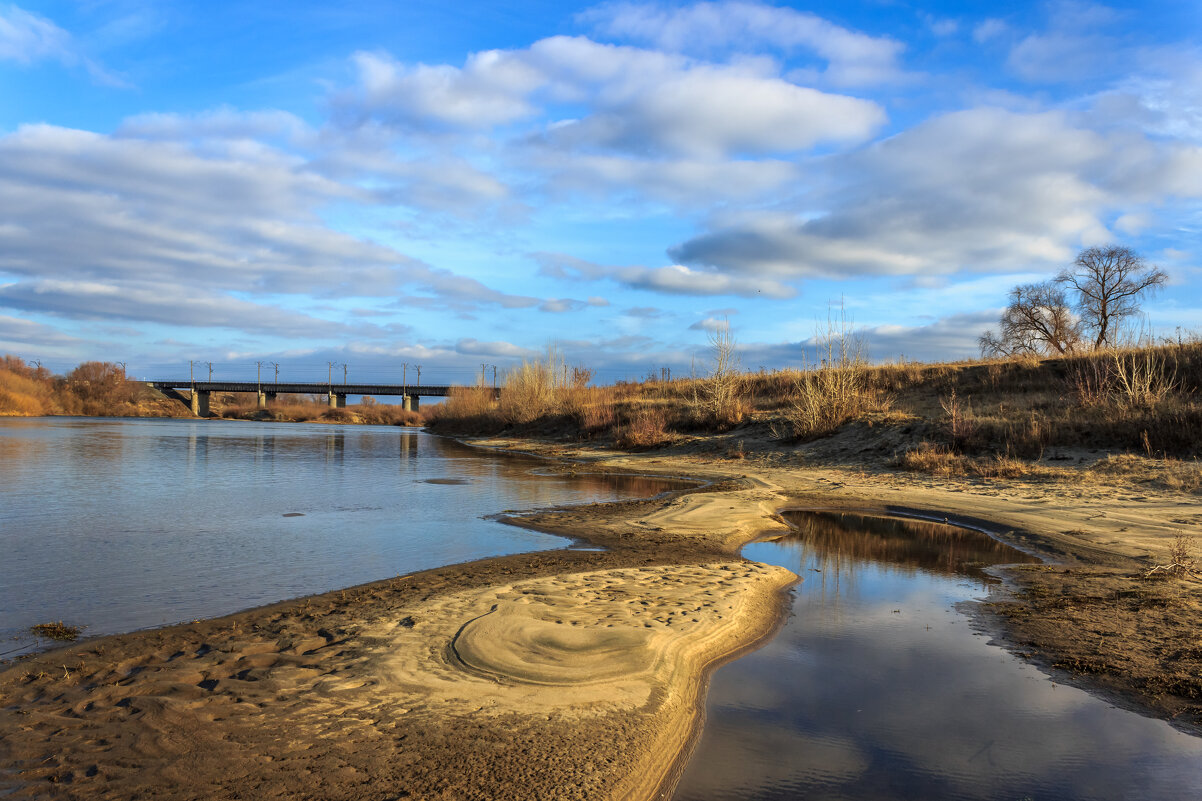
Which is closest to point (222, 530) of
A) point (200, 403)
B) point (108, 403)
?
point (108, 403)

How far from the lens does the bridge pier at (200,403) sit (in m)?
101

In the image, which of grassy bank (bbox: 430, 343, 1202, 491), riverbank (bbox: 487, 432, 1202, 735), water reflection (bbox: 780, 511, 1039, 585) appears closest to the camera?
riverbank (bbox: 487, 432, 1202, 735)

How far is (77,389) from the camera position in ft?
282

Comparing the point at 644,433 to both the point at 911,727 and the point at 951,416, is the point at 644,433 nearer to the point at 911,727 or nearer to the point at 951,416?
the point at 951,416

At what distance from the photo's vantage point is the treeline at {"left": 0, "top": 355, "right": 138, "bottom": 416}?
3036 inches

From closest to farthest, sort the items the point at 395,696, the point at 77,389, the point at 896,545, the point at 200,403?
the point at 395,696
the point at 896,545
the point at 77,389
the point at 200,403

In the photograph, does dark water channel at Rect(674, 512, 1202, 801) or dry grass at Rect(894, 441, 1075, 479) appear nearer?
dark water channel at Rect(674, 512, 1202, 801)

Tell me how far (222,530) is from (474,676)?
24.5ft

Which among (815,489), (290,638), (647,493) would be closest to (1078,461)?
(815,489)

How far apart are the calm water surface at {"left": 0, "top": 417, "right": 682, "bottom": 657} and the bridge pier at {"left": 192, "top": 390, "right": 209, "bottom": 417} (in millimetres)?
88909

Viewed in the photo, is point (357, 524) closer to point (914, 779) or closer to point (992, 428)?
point (914, 779)

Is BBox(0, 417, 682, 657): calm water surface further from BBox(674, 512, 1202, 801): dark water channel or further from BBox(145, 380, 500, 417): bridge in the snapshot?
BBox(145, 380, 500, 417): bridge

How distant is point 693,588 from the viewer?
701cm

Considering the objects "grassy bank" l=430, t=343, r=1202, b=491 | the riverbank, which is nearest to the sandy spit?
the riverbank
